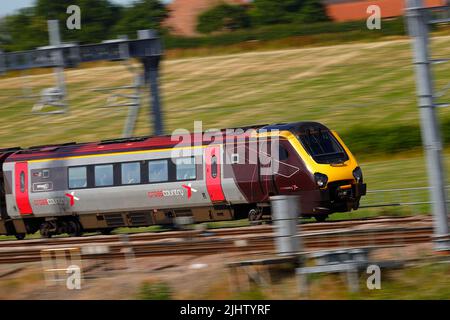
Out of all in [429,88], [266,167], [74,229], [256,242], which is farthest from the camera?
[74,229]

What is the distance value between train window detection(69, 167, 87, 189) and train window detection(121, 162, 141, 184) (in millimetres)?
1371

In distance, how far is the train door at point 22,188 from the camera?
26734mm

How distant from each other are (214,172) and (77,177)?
4.61 m

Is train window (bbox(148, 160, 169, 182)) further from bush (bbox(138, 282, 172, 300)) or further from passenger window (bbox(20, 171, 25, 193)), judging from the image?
bush (bbox(138, 282, 172, 300))

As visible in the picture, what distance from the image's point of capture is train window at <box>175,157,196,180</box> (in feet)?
79.2

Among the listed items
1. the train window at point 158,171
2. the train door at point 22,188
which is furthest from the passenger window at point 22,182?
the train window at point 158,171

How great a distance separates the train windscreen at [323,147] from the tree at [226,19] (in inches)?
2121

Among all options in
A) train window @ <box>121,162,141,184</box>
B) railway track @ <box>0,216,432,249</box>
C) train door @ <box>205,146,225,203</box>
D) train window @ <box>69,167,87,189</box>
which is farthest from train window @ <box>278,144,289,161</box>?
train window @ <box>69,167,87,189</box>

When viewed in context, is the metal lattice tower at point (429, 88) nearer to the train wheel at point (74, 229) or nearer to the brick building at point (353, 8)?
the train wheel at point (74, 229)

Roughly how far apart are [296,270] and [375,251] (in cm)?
265

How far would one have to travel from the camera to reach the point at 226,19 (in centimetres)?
7825

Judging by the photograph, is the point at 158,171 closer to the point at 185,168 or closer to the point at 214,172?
the point at 185,168

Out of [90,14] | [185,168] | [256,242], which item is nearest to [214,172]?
[185,168]

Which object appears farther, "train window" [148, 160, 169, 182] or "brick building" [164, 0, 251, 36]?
"brick building" [164, 0, 251, 36]
